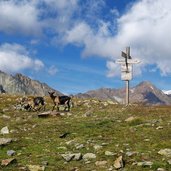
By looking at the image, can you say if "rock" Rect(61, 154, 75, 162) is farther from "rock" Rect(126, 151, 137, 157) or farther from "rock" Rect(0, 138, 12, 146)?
"rock" Rect(0, 138, 12, 146)

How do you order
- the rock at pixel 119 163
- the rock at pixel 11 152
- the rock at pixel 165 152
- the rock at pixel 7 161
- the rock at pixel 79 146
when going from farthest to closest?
the rock at pixel 79 146 < the rock at pixel 11 152 < the rock at pixel 165 152 < the rock at pixel 7 161 < the rock at pixel 119 163

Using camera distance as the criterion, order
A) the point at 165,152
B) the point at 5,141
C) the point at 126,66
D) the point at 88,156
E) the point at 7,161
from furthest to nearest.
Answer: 1. the point at 126,66
2. the point at 5,141
3. the point at 165,152
4. the point at 88,156
5. the point at 7,161

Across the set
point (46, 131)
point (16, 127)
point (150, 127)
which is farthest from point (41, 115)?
point (150, 127)

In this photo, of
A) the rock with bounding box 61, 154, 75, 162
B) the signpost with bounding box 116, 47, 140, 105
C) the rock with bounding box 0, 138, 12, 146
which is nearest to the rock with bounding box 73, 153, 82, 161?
the rock with bounding box 61, 154, 75, 162

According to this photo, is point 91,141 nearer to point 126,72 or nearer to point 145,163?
point 145,163

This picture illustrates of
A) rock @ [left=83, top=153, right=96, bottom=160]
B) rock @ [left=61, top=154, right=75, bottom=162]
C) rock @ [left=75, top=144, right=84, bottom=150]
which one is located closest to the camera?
rock @ [left=61, top=154, right=75, bottom=162]

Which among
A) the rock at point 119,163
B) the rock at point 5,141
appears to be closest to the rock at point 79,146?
the rock at point 119,163

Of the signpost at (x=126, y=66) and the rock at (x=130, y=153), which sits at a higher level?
the signpost at (x=126, y=66)

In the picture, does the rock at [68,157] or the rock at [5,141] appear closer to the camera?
the rock at [68,157]

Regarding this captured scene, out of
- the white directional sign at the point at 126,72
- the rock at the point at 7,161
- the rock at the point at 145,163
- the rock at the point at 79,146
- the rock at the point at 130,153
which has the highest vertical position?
the white directional sign at the point at 126,72

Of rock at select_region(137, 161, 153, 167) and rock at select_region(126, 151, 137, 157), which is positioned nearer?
rock at select_region(137, 161, 153, 167)

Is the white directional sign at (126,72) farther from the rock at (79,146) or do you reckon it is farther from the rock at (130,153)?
the rock at (130,153)

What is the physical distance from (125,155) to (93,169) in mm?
2120

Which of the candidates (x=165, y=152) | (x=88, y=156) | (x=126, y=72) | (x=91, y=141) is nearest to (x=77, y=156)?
(x=88, y=156)
